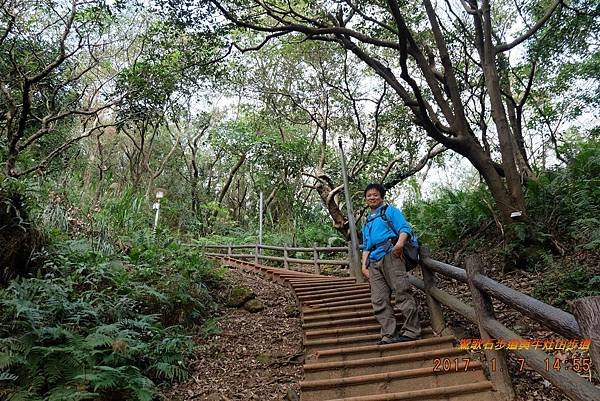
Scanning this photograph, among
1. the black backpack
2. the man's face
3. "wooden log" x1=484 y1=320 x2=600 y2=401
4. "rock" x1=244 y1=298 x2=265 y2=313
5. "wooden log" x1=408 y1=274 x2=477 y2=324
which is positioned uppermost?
the man's face

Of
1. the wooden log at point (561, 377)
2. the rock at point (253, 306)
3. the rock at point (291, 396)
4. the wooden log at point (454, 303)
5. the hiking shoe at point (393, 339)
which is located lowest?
the rock at point (291, 396)

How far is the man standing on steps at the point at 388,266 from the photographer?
13.3 ft

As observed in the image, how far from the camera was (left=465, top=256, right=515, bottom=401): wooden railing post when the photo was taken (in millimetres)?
3080

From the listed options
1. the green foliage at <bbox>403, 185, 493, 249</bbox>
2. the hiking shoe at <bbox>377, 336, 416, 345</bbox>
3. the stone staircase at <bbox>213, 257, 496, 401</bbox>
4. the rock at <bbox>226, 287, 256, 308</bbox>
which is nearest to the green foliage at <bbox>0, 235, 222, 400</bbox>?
the rock at <bbox>226, 287, 256, 308</bbox>

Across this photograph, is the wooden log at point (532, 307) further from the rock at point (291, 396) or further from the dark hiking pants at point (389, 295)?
the rock at point (291, 396)

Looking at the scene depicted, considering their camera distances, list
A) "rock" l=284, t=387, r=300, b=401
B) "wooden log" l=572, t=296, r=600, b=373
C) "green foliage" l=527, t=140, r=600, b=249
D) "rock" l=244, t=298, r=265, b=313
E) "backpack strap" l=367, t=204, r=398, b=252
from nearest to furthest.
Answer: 1. "wooden log" l=572, t=296, r=600, b=373
2. "rock" l=284, t=387, r=300, b=401
3. "backpack strap" l=367, t=204, r=398, b=252
4. "green foliage" l=527, t=140, r=600, b=249
5. "rock" l=244, t=298, r=265, b=313

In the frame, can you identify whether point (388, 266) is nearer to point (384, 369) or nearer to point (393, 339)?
point (393, 339)

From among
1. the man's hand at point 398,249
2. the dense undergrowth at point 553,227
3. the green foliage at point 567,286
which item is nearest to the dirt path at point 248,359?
the man's hand at point 398,249

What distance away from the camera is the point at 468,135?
235 inches

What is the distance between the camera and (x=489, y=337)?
10.5ft

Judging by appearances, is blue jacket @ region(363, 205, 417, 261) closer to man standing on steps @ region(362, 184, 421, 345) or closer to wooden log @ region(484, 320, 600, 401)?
man standing on steps @ region(362, 184, 421, 345)

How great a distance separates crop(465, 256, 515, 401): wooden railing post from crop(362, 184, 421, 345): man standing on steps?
30.2 inches

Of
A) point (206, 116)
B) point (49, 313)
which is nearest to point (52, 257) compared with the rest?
point (49, 313)

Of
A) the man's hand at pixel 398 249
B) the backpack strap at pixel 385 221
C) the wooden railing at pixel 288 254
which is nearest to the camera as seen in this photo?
the man's hand at pixel 398 249
